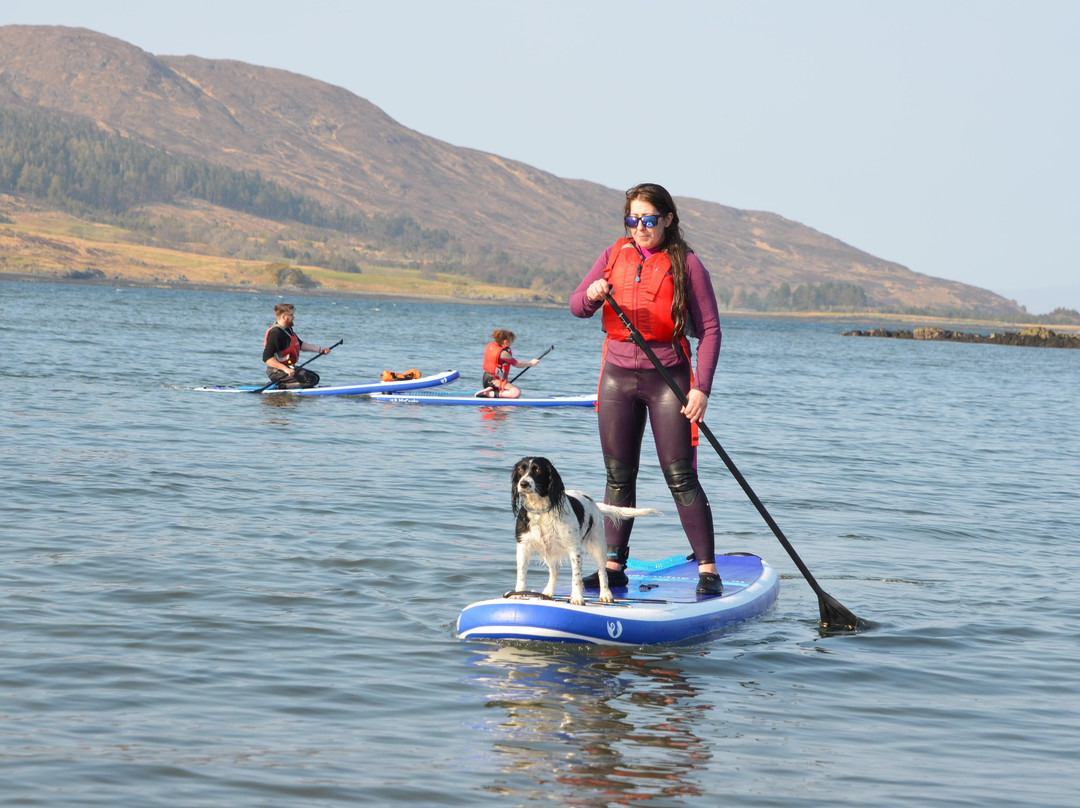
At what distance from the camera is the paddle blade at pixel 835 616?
7887mm

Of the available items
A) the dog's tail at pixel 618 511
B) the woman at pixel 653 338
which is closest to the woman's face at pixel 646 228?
the woman at pixel 653 338

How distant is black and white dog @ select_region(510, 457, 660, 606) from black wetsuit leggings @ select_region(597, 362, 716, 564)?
0.40 meters

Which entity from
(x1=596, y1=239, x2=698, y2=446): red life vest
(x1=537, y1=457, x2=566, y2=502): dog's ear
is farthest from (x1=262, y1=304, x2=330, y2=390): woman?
(x1=537, y1=457, x2=566, y2=502): dog's ear

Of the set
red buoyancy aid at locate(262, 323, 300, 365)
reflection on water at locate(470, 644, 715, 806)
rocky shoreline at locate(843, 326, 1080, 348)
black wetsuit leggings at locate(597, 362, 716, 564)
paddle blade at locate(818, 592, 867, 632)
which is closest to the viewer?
reflection on water at locate(470, 644, 715, 806)

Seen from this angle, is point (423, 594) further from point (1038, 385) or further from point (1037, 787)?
point (1038, 385)

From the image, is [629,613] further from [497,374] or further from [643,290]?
[497,374]

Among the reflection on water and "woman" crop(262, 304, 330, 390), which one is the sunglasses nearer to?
the reflection on water

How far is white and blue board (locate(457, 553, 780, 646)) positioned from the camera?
6.83 m

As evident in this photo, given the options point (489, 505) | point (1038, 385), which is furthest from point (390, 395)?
point (1038, 385)

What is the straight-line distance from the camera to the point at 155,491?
11727 mm

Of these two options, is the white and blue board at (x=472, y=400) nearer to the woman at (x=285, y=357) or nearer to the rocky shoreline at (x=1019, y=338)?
the woman at (x=285, y=357)

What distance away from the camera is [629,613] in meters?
7.00

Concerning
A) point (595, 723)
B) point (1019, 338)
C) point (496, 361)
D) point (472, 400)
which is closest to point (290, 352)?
point (472, 400)

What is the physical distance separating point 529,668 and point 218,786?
223 cm
